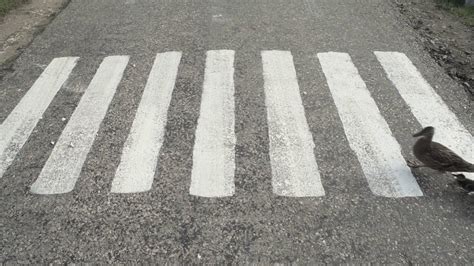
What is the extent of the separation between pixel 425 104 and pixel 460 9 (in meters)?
4.02

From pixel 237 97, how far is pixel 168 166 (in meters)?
1.69

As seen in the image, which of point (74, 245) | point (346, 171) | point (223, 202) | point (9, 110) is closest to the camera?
point (74, 245)

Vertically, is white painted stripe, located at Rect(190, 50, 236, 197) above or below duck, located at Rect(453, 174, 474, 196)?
below

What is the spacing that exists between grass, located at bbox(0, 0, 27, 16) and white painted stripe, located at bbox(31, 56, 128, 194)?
388cm

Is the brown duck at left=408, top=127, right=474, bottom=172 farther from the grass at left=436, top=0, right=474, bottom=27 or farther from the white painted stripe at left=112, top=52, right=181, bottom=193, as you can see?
the grass at left=436, top=0, right=474, bottom=27

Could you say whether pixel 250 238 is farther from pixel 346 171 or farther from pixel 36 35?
pixel 36 35

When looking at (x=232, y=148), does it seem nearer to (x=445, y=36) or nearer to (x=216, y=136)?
(x=216, y=136)

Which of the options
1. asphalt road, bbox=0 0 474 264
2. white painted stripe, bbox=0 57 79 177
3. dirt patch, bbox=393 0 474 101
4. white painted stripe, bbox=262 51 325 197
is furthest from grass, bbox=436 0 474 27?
white painted stripe, bbox=0 57 79 177

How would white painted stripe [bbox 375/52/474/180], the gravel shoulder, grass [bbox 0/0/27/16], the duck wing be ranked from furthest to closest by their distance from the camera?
grass [bbox 0/0/27/16] → the gravel shoulder → white painted stripe [bbox 375/52/474/180] → the duck wing

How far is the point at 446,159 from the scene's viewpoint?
4.23m

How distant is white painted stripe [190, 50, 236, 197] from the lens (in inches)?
174

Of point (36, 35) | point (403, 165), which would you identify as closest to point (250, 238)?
point (403, 165)

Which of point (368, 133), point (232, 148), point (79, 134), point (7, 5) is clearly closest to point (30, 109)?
point (79, 134)

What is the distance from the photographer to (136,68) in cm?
669
